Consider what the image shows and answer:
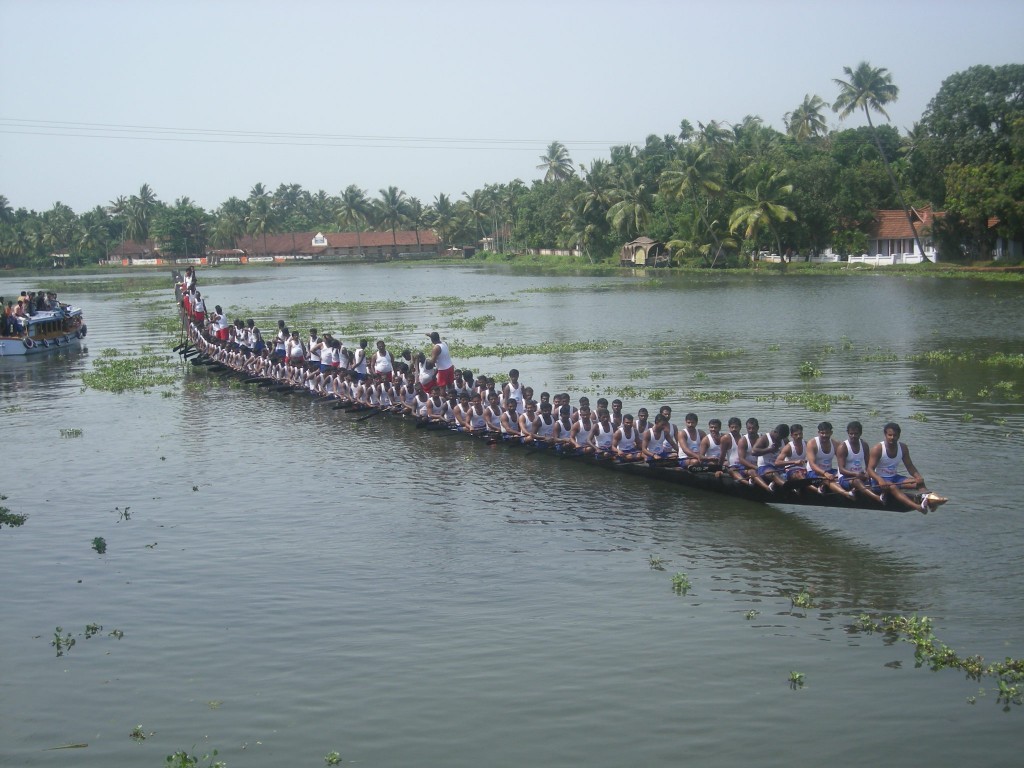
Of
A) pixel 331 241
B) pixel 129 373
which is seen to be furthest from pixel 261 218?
pixel 129 373

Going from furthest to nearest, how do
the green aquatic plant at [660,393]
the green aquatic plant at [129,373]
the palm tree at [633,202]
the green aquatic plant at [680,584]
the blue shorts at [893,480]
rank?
the palm tree at [633,202], the green aquatic plant at [129,373], the green aquatic plant at [660,393], the blue shorts at [893,480], the green aquatic plant at [680,584]

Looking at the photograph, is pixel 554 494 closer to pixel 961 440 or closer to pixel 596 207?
pixel 961 440

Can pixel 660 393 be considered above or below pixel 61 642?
above

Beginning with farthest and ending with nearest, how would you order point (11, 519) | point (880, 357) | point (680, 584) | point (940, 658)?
point (880, 357), point (11, 519), point (680, 584), point (940, 658)

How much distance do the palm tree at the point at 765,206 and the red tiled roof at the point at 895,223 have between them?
676cm

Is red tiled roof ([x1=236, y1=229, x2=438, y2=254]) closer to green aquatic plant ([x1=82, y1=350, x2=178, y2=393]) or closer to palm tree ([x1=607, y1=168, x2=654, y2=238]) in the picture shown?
palm tree ([x1=607, y1=168, x2=654, y2=238])

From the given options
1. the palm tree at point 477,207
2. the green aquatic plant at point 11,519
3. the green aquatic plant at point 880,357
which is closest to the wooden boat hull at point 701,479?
the green aquatic plant at point 11,519

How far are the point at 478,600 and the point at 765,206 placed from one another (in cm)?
6158

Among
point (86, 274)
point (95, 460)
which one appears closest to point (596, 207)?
point (86, 274)

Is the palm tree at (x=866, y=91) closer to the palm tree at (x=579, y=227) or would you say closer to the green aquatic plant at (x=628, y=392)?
the palm tree at (x=579, y=227)

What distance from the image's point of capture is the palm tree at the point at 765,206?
223 ft

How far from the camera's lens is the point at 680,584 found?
39.1 feet

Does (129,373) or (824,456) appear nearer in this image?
(824,456)

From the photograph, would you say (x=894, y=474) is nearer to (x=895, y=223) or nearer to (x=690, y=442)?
(x=690, y=442)
